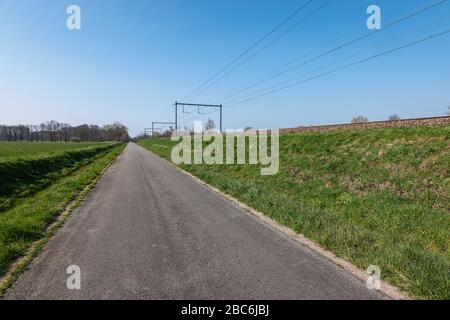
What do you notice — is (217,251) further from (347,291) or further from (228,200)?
(228,200)

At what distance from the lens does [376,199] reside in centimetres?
974

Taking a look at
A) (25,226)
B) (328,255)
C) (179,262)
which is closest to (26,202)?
(25,226)

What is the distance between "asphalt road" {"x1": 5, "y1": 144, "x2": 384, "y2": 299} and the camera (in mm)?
4742

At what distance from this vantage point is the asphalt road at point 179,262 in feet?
15.6

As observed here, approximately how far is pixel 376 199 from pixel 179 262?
22.3 ft

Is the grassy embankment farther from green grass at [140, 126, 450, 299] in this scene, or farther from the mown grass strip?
green grass at [140, 126, 450, 299]

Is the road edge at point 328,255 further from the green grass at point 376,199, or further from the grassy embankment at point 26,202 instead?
the grassy embankment at point 26,202

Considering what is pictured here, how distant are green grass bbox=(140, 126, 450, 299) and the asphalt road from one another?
913 millimetres

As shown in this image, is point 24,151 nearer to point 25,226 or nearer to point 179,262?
point 25,226

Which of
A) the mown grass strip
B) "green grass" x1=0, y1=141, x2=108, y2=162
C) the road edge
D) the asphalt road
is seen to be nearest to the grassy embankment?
the mown grass strip

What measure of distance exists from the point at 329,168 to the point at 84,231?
10.5m

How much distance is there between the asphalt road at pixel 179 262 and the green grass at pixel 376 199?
0.91 m
